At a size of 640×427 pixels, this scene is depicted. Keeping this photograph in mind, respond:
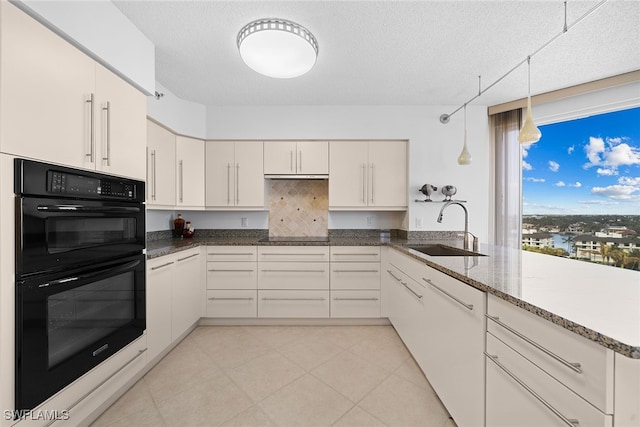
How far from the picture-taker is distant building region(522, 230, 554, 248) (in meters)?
2.89

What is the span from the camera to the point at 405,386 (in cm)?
187

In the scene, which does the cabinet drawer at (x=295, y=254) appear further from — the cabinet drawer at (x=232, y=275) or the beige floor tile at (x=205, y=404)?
the beige floor tile at (x=205, y=404)

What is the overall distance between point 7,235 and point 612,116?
4.39m

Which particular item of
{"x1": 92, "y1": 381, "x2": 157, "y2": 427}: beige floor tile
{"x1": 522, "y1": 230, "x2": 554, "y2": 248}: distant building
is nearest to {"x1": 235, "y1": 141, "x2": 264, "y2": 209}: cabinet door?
{"x1": 92, "y1": 381, "x2": 157, "y2": 427}: beige floor tile

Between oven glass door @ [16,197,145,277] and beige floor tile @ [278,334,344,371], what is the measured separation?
1465mm

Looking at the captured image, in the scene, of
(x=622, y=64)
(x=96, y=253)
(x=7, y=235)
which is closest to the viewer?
(x=7, y=235)

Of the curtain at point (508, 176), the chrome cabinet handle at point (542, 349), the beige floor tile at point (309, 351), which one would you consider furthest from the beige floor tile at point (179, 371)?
the curtain at point (508, 176)

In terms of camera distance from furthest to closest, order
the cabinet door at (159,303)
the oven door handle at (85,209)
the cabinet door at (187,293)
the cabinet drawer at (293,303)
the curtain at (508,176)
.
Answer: the curtain at (508,176)
the cabinet drawer at (293,303)
the cabinet door at (187,293)
the cabinet door at (159,303)
the oven door handle at (85,209)

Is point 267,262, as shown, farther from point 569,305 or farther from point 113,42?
point 569,305

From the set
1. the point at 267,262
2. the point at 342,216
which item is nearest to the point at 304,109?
the point at 342,216

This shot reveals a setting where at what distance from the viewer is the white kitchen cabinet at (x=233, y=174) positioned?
10.3 feet

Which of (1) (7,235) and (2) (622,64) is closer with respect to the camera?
(1) (7,235)

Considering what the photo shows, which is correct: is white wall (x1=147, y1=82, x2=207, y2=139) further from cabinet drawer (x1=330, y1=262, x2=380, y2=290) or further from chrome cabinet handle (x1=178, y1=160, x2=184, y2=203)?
cabinet drawer (x1=330, y1=262, x2=380, y2=290)

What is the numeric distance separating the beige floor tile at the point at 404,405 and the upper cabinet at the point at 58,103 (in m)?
2.16
